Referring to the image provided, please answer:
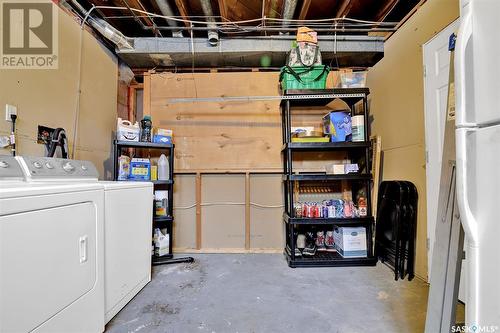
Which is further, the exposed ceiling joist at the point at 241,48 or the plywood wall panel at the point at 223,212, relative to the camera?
the plywood wall panel at the point at 223,212

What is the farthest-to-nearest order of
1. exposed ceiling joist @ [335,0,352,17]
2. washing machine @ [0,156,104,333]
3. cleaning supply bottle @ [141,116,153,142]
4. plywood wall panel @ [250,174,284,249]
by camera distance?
plywood wall panel @ [250,174,284,249], cleaning supply bottle @ [141,116,153,142], exposed ceiling joist @ [335,0,352,17], washing machine @ [0,156,104,333]

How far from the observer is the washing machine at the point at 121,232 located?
1.46 m

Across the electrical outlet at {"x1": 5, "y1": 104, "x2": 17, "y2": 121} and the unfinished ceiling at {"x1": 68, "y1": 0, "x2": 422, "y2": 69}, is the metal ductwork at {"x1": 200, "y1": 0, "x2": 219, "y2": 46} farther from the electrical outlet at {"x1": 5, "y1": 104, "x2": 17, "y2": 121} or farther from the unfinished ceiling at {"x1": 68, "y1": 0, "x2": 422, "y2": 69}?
the electrical outlet at {"x1": 5, "y1": 104, "x2": 17, "y2": 121}

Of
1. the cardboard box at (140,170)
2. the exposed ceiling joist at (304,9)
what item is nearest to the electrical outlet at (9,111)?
the cardboard box at (140,170)

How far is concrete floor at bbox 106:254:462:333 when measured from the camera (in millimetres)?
1439

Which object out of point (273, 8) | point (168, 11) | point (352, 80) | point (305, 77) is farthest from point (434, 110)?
point (168, 11)

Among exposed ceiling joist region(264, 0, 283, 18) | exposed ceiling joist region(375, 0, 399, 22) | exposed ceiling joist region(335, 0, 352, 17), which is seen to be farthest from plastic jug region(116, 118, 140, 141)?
exposed ceiling joist region(375, 0, 399, 22)

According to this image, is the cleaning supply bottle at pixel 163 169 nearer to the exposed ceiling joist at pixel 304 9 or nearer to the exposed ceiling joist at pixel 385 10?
the exposed ceiling joist at pixel 304 9

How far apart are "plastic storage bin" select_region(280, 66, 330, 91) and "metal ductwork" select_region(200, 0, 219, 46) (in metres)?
0.78

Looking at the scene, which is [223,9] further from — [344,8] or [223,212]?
[223,212]

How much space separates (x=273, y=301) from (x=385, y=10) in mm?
2832

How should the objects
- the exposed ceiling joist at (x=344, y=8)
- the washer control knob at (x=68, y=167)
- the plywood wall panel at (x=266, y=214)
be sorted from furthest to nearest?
the plywood wall panel at (x=266, y=214), the exposed ceiling joist at (x=344, y=8), the washer control knob at (x=68, y=167)

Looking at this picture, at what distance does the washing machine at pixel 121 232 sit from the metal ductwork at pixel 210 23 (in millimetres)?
1593

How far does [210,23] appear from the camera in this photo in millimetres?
2371
